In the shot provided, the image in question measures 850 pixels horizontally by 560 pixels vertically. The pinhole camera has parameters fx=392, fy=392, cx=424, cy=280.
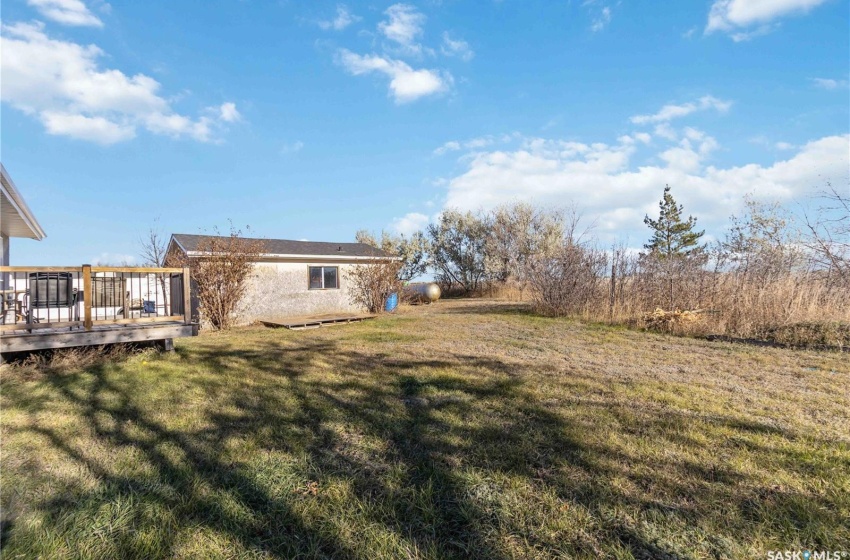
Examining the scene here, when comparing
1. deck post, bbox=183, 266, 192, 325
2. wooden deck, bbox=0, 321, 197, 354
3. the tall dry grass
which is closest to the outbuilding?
deck post, bbox=183, 266, 192, 325

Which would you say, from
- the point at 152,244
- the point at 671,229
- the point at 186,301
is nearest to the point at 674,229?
the point at 671,229

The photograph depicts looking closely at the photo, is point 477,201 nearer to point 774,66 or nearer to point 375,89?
point 375,89

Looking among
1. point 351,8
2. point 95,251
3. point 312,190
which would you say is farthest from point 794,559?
point 95,251

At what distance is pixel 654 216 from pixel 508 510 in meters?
33.2

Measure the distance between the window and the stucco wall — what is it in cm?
12

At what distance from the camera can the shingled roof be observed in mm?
12094

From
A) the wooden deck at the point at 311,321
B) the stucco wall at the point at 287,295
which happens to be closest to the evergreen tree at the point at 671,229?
the stucco wall at the point at 287,295

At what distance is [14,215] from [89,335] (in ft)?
12.5

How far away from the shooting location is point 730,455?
2662mm

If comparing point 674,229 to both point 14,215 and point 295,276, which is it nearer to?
point 295,276

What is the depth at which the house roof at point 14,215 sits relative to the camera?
18.8ft

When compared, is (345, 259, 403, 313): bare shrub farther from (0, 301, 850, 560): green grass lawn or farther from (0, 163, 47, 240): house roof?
(0, 301, 850, 560): green grass lawn

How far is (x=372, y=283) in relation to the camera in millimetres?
14531

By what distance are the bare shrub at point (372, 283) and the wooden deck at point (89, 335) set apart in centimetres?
787
